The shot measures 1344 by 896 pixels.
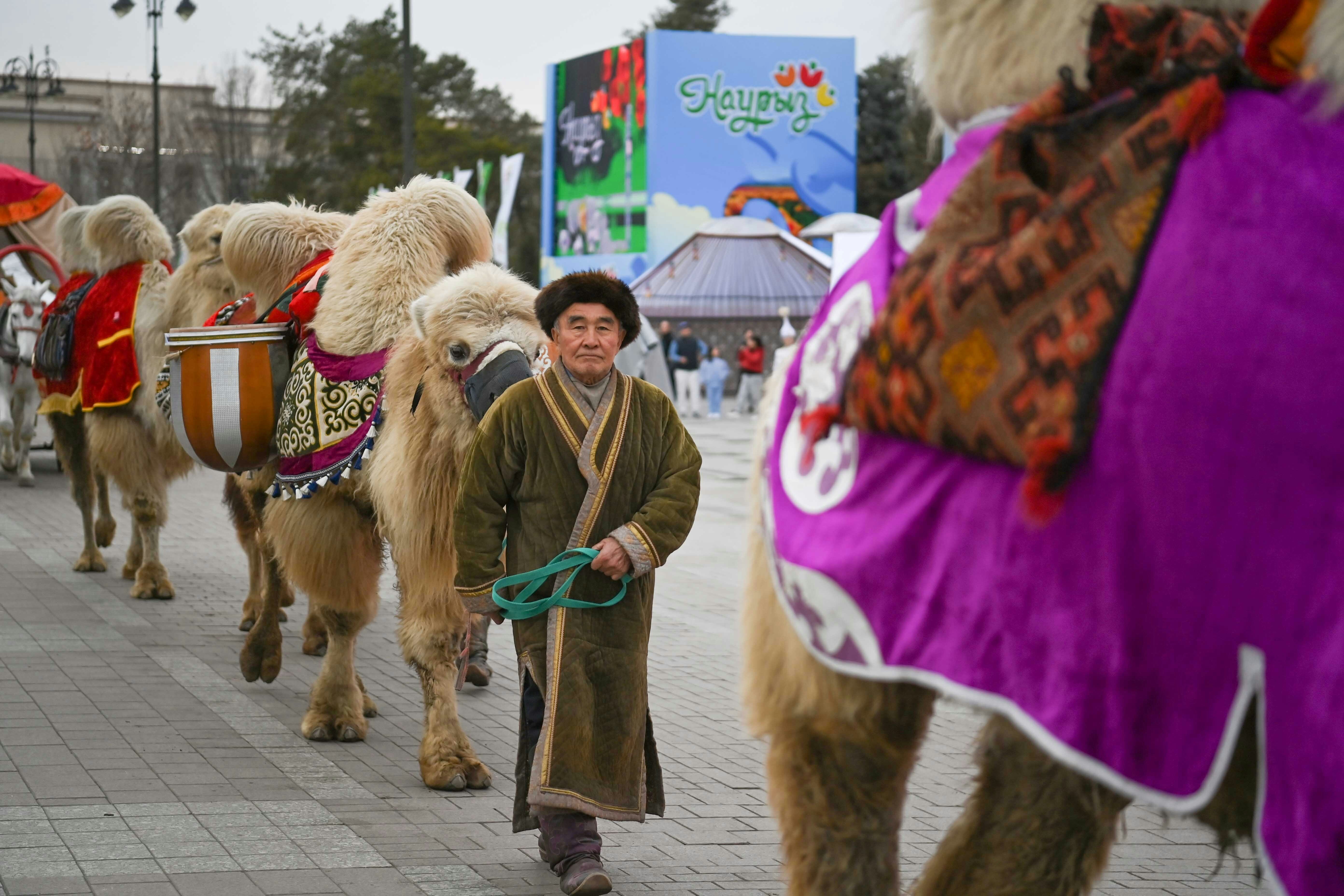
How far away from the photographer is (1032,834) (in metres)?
2.26

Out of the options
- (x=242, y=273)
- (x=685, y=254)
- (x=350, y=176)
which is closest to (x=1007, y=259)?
(x=242, y=273)

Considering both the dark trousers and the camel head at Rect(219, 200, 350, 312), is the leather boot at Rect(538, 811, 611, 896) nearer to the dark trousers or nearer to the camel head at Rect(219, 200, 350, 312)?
the dark trousers

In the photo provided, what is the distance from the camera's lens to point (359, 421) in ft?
18.8

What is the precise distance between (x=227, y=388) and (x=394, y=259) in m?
0.97

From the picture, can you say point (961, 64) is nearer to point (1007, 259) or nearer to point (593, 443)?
point (1007, 259)

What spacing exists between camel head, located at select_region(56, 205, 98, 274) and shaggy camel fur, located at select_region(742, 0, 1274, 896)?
34.1 ft

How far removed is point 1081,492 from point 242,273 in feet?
19.3

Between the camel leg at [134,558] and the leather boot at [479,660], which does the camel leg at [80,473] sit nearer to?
the camel leg at [134,558]

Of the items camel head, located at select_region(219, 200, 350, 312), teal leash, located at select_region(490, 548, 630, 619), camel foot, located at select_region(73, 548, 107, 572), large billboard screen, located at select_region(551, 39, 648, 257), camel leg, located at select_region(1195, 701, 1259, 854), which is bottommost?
camel foot, located at select_region(73, 548, 107, 572)

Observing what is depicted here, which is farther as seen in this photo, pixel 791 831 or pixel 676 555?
pixel 676 555

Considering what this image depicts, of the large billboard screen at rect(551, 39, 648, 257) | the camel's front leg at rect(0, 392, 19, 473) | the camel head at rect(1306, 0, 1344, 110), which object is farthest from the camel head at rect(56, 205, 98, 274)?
the large billboard screen at rect(551, 39, 648, 257)

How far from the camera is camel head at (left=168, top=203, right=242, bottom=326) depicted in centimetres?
848

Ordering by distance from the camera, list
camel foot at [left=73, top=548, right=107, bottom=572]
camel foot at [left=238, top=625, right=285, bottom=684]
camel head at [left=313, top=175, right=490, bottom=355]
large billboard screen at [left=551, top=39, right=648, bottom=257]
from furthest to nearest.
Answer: large billboard screen at [left=551, top=39, right=648, bottom=257], camel foot at [left=73, top=548, right=107, bottom=572], camel foot at [left=238, top=625, right=285, bottom=684], camel head at [left=313, top=175, right=490, bottom=355]

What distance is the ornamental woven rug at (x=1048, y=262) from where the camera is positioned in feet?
5.42
